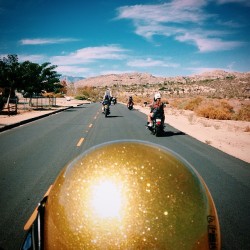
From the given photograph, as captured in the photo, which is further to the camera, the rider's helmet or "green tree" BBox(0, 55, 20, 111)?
"green tree" BBox(0, 55, 20, 111)

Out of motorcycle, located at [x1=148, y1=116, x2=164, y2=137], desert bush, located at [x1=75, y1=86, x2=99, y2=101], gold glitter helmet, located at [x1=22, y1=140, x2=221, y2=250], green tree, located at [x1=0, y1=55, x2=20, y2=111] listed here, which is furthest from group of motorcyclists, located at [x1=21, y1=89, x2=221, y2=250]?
desert bush, located at [x1=75, y1=86, x2=99, y2=101]


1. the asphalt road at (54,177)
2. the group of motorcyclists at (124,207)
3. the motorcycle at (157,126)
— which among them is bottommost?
the asphalt road at (54,177)

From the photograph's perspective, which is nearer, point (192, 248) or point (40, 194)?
point (192, 248)

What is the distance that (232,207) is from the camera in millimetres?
4676

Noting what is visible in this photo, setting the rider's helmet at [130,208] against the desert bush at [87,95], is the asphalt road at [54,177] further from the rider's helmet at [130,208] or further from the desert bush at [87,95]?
the desert bush at [87,95]

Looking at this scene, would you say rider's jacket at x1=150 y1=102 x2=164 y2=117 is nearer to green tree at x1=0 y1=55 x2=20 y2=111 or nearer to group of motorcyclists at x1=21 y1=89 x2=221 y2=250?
group of motorcyclists at x1=21 y1=89 x2=221 y2=250

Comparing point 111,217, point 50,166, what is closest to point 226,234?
point 111,217

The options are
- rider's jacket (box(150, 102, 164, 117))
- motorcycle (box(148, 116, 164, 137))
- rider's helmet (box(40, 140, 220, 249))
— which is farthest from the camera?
rider's jacket (box(150, 102, 164, 117))

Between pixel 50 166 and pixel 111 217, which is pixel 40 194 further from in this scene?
pixel 111 217

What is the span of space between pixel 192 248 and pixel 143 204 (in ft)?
1.22

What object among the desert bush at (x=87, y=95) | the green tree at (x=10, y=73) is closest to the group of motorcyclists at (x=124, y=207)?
Result: the green tree at (x=10, y=73)

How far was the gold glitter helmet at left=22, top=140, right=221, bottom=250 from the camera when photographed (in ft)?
5.09

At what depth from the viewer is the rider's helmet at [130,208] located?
1550 mm

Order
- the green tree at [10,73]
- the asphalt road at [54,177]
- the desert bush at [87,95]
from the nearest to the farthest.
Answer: the asphalt road at [54,177], the green tree at [10,73], the desert bush at [87,95]
